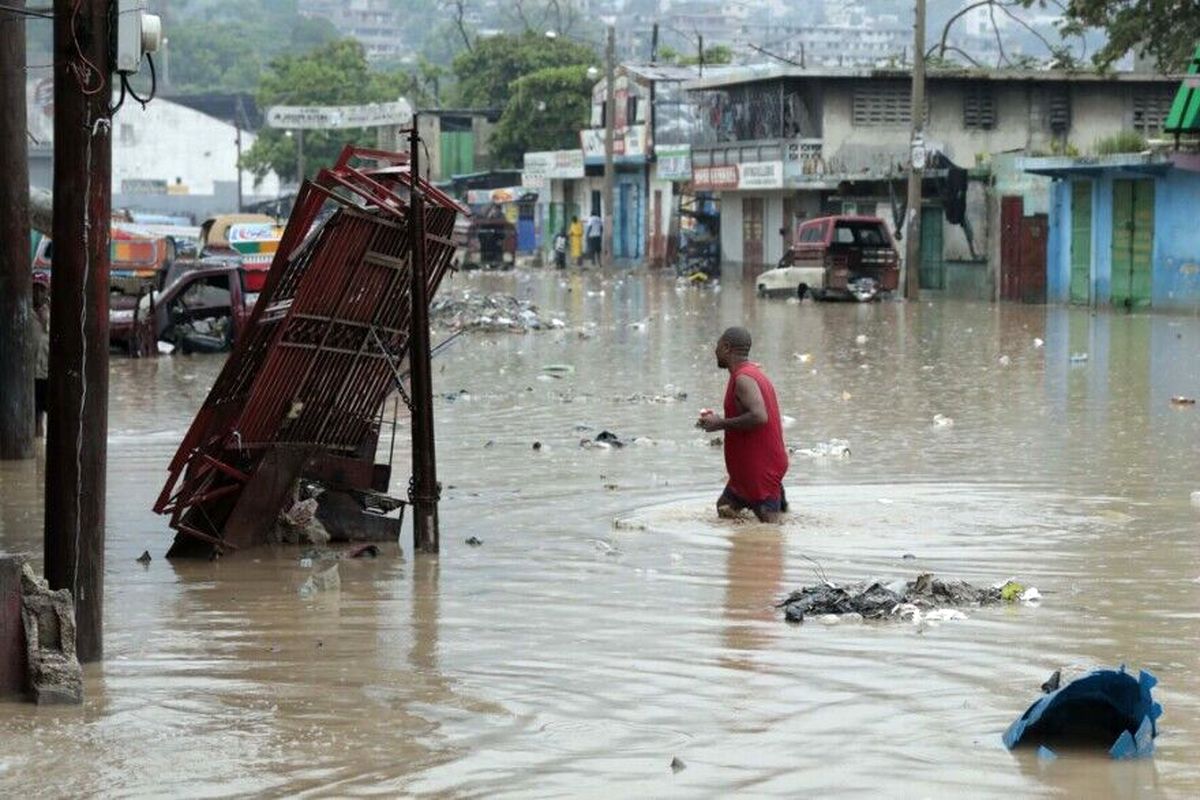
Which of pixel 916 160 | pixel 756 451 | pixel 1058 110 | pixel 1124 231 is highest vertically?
pixel 1058 110

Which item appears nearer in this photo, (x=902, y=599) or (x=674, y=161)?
(x=902, y=599)

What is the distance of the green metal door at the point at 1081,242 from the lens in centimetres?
3822

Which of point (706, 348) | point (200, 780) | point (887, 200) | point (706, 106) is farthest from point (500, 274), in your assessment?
point (200, 780)

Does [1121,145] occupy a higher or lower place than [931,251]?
higher

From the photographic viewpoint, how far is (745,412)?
11.6 metres

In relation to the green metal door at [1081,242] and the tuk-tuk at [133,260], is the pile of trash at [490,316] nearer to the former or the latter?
the tuk-tuk at [133,260]

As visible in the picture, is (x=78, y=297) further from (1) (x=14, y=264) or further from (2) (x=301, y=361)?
(1) (x=14, y=264)

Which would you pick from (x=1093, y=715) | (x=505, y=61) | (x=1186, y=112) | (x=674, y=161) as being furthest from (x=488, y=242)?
(x=1093, y=715)

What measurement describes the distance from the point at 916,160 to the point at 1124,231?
4841mm

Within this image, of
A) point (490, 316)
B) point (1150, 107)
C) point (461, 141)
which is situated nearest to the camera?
point (490, 316)

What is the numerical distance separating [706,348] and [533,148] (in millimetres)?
55407

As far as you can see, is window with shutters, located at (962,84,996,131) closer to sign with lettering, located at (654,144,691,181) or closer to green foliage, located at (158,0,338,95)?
sign with lettering, located at (654,144,691,181)

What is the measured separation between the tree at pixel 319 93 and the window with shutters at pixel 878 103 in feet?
143

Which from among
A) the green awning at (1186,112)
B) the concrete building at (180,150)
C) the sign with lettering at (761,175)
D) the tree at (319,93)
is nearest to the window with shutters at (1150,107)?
the sign with lettering at (761,175)
